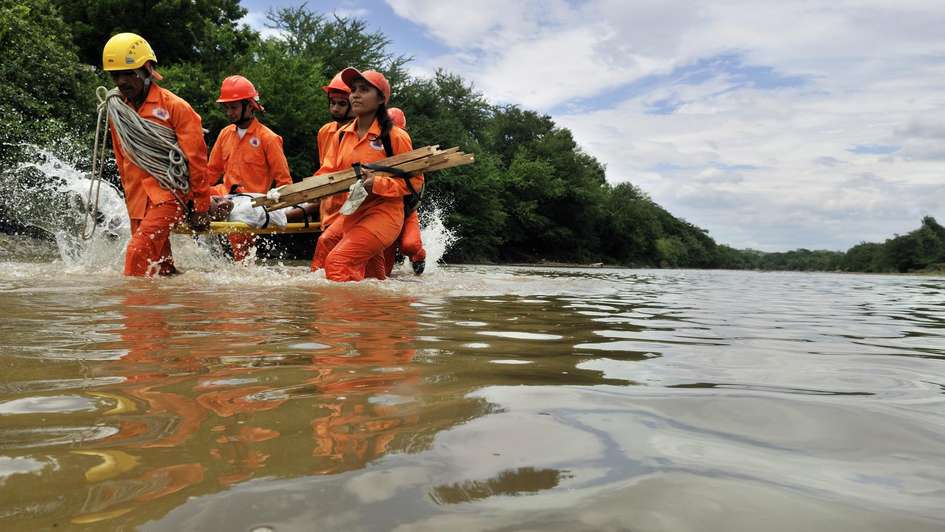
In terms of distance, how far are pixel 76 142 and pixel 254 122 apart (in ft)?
29.4

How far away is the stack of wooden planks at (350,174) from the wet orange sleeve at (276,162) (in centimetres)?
115

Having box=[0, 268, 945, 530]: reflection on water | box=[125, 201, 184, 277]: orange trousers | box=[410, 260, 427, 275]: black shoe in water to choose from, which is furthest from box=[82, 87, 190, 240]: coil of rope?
box=[0, 268, 945, 530]: reflection on water

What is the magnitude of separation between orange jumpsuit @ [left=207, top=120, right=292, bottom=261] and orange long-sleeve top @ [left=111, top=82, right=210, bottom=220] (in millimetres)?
1320

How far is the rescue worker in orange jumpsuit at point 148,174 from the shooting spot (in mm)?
5770

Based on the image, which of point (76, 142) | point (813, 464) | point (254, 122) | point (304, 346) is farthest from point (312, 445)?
→ point (76, 142)

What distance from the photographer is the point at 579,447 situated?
1276mm

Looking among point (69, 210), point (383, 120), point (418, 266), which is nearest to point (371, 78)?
point (383, 120)

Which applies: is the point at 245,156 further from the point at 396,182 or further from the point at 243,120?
the point at 396,182

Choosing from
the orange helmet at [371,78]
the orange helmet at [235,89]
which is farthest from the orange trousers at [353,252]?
the orange helmet at [235,89]

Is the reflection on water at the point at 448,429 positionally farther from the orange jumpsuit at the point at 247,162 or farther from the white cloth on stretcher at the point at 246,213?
the orange jumpsuit at the point at 247,162

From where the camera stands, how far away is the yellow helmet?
545 cm

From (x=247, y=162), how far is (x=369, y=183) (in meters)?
2.38

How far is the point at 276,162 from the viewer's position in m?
7.58

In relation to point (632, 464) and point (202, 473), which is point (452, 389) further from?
point (202, 473)
